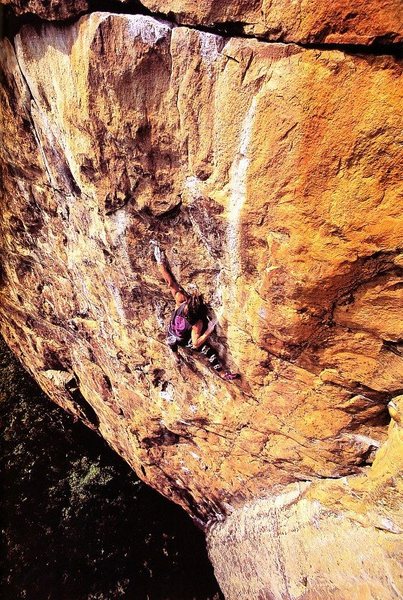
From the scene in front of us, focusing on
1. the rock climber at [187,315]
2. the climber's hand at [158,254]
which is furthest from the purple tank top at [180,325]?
the climber's hand at [158,254]

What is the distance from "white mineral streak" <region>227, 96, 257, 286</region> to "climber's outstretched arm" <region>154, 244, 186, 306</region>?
76cm

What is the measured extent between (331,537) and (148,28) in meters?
5.41

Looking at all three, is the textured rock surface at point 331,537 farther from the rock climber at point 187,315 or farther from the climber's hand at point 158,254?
the climber's hand at point 158,254

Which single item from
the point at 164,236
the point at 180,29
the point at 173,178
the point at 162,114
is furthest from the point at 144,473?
the point at 180,29

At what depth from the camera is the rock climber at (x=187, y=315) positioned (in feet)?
14.2

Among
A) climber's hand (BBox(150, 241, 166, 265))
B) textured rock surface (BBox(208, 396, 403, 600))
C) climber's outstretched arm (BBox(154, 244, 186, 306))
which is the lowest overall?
textured rock surface (BBox(208, 396, 403, 600))

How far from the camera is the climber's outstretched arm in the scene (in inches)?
171

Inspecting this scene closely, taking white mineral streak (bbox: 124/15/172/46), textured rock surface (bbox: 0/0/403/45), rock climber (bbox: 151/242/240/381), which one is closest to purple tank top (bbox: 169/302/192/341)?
rock climber (bbox: 151/242/240/381)

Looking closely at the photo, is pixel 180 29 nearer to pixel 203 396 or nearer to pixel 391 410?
pixel 391 410

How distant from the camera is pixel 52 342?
25.7 feet

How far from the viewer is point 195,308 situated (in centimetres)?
435

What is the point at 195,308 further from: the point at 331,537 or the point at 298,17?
the point at 331,537

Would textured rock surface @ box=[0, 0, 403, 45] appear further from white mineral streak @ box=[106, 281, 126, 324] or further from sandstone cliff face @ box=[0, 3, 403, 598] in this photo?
white mineral streak @ box=[106, 281, 126, 324]

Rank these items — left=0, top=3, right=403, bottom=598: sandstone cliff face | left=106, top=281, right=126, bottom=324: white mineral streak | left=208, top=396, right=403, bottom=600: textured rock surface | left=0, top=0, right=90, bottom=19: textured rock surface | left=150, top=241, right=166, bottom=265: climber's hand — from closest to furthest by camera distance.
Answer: left=0, top=3, right=403, bottom=598: sandstone cliff face
left=0, top=0, right=90, bottom=19: textured rock surface
left=208, top=396, right=403, bottom=600: textured rock surface
left=150, top=241, right=166, bottom=265: climber's hand
left=106, top=281, right=126, bottom=324: white mineral streak
